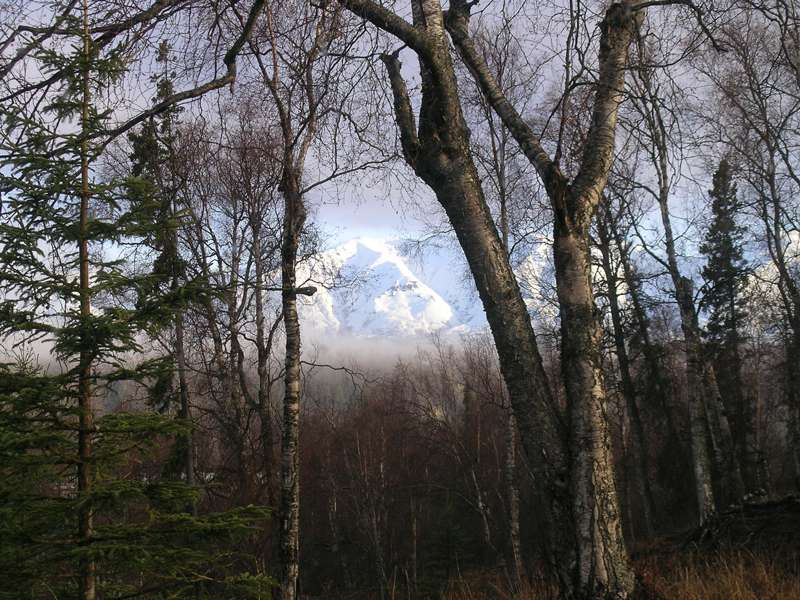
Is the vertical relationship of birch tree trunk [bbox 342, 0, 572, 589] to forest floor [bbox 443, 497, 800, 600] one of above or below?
above

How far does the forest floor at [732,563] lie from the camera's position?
3596 millimetres

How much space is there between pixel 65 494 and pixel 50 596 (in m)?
0.65

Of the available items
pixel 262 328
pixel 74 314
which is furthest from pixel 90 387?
pixel 262 328

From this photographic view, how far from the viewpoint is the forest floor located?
3.60m

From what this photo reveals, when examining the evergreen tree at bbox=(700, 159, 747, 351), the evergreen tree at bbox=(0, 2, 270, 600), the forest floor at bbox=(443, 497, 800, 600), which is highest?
the evergreen tree at bbox=(700, 159, 747, 351)

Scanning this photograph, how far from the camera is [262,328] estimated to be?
13312mm

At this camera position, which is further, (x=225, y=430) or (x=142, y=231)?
(x=225, y=430)

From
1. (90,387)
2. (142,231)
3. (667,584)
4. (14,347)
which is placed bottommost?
(667,584)

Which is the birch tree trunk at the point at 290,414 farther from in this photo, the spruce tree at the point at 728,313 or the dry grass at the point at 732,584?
the spruce tree at the point at 728,313

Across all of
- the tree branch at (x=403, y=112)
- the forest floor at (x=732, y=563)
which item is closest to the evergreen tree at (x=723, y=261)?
the forest floor at (x=732, y=563)

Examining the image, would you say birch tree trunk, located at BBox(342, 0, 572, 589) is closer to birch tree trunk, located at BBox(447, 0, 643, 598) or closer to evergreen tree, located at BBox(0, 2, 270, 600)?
birch tree trunk, located at BBox(447, 0, 643, 598)

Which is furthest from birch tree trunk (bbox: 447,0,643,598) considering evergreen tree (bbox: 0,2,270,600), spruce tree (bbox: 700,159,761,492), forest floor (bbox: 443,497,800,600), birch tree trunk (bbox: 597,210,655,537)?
spruce tree (bbox: 700,159,761,492)

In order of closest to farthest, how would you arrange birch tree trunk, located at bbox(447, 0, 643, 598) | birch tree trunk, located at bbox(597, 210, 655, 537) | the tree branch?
birch tree trunk, located at bbox(447, 0, 643, 598) < the tree branch < birch tree trunk, located at bbox(597, 210, 655, 537)

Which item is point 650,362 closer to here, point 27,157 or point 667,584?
point 667,584
